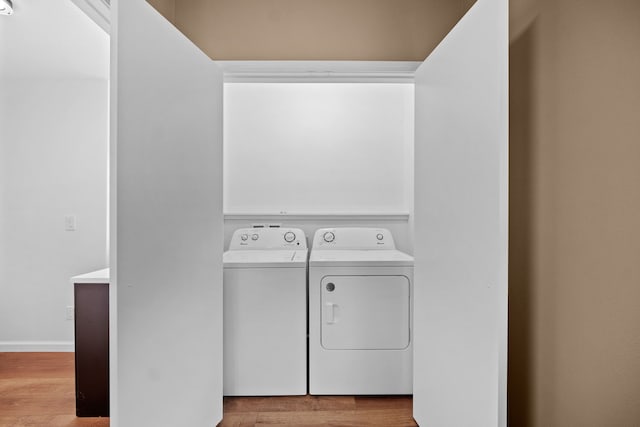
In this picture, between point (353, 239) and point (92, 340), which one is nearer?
point (92, 340)

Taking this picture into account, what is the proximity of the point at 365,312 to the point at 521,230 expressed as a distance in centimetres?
119

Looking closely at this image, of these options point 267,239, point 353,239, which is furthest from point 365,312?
point 267,239

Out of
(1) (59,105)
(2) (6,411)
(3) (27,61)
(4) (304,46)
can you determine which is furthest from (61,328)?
(4) (304,46)

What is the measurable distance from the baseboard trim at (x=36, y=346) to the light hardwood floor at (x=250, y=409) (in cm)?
54

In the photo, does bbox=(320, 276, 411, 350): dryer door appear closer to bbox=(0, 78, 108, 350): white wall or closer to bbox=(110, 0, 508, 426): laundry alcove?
bbox=(110, 0, 508, 426): laundry alcove

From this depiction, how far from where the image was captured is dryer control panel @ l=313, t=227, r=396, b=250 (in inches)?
122

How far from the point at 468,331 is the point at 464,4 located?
5.90 feet

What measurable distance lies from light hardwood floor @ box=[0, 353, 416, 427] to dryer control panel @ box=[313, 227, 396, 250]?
42.1 inches

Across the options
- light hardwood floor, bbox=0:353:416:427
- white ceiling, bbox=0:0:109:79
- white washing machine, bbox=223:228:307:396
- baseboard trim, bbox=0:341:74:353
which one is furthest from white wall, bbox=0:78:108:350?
white washing machine, bbox=223:228:307:396

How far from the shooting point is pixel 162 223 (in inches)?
58.2

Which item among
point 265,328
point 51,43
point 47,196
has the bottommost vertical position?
point 265,328

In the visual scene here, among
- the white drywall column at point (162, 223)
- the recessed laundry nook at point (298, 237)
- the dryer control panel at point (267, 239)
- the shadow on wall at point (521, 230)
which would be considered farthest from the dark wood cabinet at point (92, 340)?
the shadow on wall at point (521, 230)

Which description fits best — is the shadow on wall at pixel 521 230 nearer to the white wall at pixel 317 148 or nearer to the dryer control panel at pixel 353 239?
the dryer control panel at pixel 353 239

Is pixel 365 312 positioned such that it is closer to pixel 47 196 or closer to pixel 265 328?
pixel 265 328
